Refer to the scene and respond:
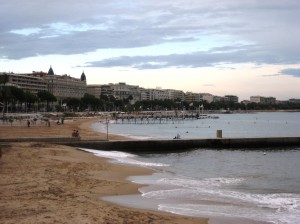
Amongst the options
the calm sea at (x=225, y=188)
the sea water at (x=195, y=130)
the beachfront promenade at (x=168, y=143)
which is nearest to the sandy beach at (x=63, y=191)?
the calm sea at (x=225, y=188)

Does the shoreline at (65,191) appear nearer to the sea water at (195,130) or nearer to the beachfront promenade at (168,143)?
the beachfront promenade at (168,143)

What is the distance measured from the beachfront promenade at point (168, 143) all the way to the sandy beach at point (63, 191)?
9.96 metres

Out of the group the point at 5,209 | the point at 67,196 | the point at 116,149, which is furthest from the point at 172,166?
the point at 5,209

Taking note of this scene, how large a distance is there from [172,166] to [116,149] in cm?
1053

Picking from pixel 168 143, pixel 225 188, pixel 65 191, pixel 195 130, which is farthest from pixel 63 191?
pixel 195 130

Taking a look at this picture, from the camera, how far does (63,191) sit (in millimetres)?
16078

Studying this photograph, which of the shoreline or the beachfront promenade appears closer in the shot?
the shoreline

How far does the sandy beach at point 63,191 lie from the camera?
12047 mm

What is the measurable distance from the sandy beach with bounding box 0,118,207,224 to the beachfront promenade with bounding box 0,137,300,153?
32.7 ft

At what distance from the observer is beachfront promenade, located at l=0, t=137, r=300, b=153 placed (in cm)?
3831

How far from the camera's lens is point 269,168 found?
29.2 m

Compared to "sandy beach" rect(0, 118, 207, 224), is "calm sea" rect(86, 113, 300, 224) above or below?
below

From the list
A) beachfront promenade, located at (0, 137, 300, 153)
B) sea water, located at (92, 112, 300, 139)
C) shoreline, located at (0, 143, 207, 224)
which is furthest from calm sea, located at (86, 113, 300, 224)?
sea water, located at (92, 112, 300, 139)

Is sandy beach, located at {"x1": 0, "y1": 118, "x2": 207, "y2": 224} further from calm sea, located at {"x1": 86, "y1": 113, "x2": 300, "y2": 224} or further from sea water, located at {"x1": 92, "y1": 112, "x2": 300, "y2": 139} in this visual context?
sea water, located at {"x1": 92, "y1": 112, "x2": 300, "y2": 139}
